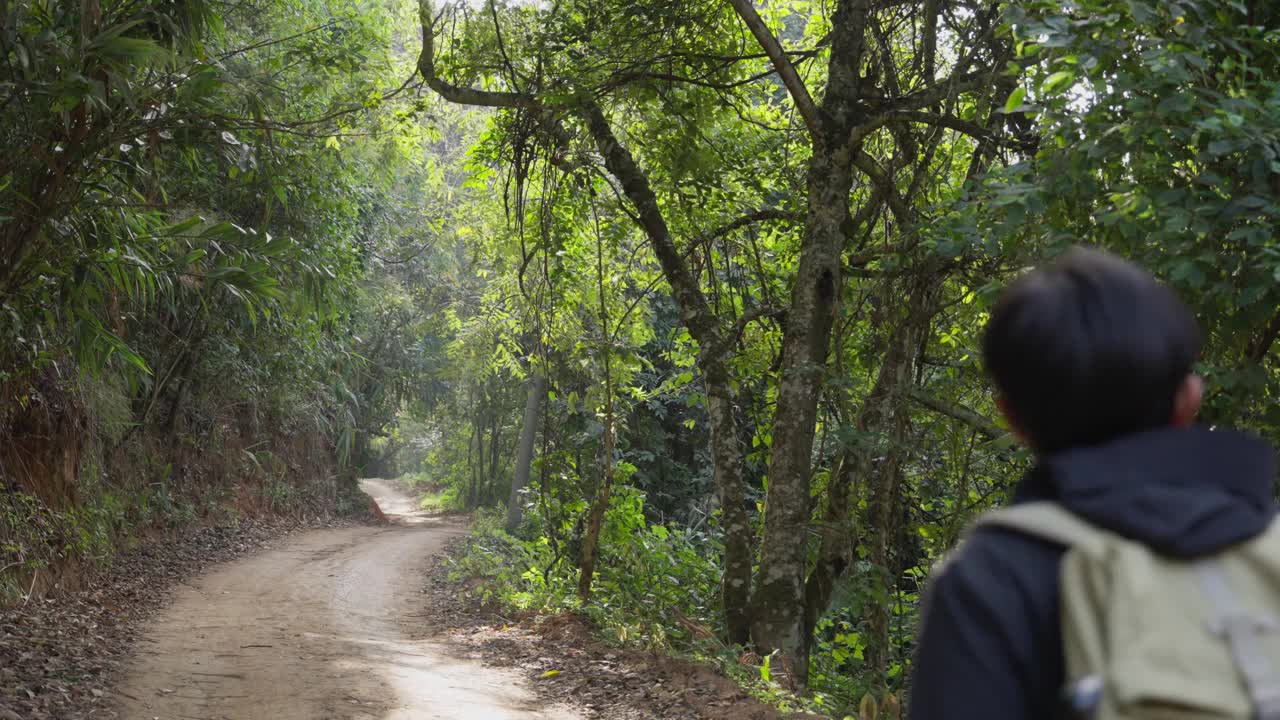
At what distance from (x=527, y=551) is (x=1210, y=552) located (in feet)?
47.0

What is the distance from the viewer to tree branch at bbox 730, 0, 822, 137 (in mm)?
7973

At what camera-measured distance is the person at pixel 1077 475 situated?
4.05ft

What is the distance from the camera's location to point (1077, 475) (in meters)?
1.27

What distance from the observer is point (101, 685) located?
721cm

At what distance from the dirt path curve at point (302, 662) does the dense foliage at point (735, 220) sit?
152cm

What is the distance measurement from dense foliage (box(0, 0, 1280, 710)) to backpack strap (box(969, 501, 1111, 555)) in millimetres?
2895

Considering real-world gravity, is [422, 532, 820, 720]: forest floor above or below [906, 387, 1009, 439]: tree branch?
below

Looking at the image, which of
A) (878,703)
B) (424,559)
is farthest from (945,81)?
(424,559)

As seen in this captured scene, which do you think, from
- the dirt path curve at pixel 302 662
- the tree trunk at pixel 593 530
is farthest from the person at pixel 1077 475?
the tree trunk at pixel 593 530

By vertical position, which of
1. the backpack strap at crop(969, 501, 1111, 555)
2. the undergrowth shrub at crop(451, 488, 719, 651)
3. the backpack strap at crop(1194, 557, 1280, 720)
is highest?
the backpack strap at crop(969, 501, 1111, 555)

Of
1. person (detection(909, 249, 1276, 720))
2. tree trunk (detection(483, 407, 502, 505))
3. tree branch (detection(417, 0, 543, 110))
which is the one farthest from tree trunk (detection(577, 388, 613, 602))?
tree trunk (detection(483, 407, 502, 505))

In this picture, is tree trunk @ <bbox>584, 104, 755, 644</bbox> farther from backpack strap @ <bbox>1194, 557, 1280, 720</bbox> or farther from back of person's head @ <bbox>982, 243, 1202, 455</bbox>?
backpack strap @ <bbox>1194, 557, 1280, 720</bbox>

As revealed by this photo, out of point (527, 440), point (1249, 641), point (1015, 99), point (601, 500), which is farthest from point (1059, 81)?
point (527, 440)

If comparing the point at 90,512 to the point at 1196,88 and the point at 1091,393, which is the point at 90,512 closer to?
the point at 1196,88
